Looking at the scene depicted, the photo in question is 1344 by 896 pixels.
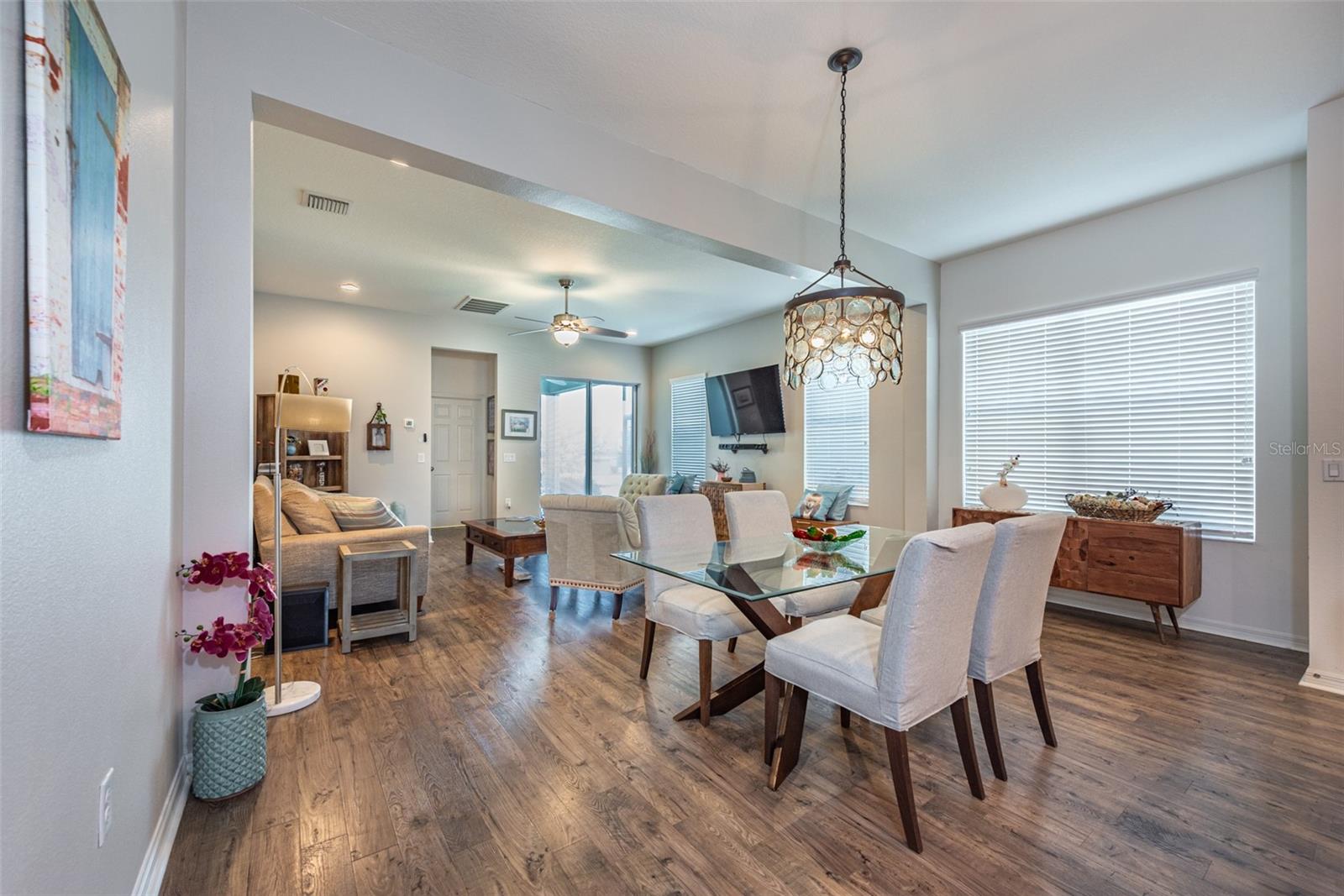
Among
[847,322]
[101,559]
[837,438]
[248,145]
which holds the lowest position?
[101,559]

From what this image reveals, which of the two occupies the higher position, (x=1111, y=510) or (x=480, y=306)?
(x=480, y=306)

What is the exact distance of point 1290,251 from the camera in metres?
3.37

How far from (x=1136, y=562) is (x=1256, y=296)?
5.89 ft

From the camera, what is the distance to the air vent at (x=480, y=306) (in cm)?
631

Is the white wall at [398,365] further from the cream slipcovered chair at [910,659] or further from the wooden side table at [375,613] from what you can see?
the cream slipcovered chair at [910,659]

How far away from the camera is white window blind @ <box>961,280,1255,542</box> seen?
362 cm

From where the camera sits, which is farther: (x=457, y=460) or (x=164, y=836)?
(x=457, y=460)

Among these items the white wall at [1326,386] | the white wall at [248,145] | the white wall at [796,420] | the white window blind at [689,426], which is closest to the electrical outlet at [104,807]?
the white wall at [248,145]

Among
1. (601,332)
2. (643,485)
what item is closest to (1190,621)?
(601,332)

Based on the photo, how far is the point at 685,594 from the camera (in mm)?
2797

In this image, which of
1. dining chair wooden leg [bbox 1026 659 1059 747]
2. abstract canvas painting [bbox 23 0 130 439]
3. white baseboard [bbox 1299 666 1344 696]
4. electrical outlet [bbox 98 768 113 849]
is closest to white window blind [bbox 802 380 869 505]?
white baseboard [bbox 1299 666 1344 696]

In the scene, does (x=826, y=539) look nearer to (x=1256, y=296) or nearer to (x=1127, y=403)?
(x=1127, y=403)

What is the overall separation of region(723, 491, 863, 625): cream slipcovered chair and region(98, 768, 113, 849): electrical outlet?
2.43 meters

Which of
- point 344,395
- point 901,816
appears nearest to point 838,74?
point 901,816
